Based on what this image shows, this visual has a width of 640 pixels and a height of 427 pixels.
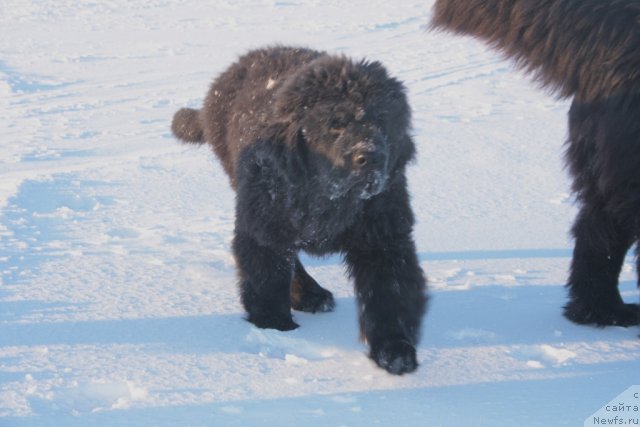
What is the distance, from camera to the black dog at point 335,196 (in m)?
3.50

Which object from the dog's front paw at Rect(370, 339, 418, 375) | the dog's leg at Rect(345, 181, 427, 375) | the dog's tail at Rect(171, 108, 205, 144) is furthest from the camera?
the dog's tail at Rect(171, 108, 205, 144)

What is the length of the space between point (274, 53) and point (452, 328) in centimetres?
180

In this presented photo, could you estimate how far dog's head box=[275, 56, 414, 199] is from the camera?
3.46 metres

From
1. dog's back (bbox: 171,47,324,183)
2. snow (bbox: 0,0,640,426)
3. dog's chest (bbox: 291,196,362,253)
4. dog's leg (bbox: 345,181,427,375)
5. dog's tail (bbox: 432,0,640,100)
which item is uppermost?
dog's tail (bbox: 432,0,640,100)

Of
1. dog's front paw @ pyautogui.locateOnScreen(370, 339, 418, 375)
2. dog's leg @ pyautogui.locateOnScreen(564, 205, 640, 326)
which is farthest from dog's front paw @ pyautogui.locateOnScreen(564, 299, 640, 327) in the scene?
dog's front paw @ pyautogui.locateOnScreen(370, 339, 418, 375)

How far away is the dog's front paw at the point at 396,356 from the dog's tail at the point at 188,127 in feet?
7.43

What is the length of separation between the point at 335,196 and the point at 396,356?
0.72m

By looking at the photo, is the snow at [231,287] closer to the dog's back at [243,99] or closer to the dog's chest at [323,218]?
the dog's chest at [323,218]

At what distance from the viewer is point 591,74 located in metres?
3.50

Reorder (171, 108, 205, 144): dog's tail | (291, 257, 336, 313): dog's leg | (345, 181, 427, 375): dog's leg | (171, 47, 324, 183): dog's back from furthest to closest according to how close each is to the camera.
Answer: (171, 108, 205, 144): dog's tail, (291, 257, 336, 313): dog's leg, (171, 47, 324, 183): dog's back, (345, 181, 427, 375): dog's leg

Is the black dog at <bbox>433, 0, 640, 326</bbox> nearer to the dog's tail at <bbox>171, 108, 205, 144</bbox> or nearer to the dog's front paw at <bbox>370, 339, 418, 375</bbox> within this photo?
the dog's front paw at <bbox>370, 339, 418, 375</bbox>

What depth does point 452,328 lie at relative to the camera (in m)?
3.91

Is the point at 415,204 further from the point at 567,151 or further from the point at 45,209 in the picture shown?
the point at 45,209

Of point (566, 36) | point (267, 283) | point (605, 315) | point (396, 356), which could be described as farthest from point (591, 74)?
point (267, 283)
